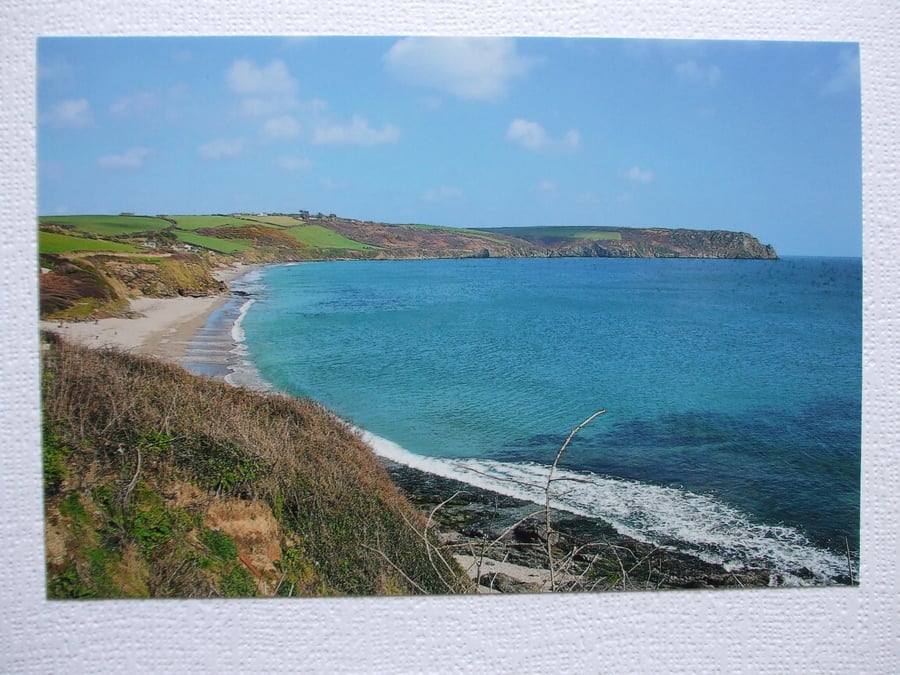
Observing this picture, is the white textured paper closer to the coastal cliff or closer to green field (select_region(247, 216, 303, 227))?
the coastal cliff

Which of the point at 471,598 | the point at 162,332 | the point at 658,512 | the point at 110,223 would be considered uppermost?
the point at 110,223

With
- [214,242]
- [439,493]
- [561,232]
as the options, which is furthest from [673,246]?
[214,242]

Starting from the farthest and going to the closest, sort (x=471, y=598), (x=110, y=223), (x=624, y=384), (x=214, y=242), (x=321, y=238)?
Result: (x=321, y=238), (x=214, y=242), (x=624, y=384), (x=110, y=223), (x=471, y=598)

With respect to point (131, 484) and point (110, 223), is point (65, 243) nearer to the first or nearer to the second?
point (110, 223)

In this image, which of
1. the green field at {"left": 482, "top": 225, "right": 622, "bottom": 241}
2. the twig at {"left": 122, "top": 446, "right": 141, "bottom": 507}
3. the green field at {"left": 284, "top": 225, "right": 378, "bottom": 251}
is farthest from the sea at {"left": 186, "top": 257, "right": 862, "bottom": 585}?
the twig at {"left": 122, "top": 446, "right": 141, "bottom": 507}

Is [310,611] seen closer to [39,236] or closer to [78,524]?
[78,524]
